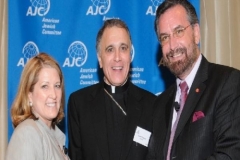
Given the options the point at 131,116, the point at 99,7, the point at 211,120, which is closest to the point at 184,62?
the point at 211,120

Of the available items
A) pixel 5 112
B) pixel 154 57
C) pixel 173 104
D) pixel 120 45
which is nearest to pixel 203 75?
pixel 173 104

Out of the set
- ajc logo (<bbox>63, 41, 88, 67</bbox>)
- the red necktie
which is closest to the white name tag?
the red necktie

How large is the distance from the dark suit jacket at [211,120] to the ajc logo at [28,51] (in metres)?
2.21

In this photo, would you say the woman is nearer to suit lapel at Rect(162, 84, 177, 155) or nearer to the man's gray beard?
suit lapel at Rect(162, 84, 177, 155)

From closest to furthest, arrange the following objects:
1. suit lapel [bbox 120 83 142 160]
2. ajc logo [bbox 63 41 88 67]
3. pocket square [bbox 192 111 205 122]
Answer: pocket square [bbox 192 111 205 122], suit lapel [bbox 120 83 142 160], ajc logo [bbox 63 41 88 67]

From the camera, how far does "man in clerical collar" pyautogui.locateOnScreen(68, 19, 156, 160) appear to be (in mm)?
3363

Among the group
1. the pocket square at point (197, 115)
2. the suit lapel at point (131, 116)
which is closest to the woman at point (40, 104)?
the suit lapel at point (131, 116)

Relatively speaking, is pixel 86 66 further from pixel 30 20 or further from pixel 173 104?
pixel 173 104

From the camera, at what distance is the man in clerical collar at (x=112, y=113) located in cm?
336

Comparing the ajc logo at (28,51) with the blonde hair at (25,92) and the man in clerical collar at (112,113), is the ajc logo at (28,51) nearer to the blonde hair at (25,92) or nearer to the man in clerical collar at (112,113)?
the man in clerical collar at (112,113)

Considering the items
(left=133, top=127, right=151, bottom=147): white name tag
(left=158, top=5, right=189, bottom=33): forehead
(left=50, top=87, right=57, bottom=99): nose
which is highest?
(left=158, top=5, right=189, bottom=33): forehead

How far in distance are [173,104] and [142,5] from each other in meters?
2.16

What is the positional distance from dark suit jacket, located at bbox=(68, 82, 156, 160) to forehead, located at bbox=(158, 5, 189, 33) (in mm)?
855

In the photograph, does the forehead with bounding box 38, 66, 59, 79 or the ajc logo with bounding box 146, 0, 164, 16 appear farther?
the ajc logo with bounding box 146, 0, 164, 16
